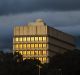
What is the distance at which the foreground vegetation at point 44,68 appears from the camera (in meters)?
162

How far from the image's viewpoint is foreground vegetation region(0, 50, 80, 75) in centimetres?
16150

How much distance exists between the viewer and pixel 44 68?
18450 centimetres

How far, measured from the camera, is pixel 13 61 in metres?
174

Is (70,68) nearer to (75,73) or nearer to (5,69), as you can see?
(75,73)

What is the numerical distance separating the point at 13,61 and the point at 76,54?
1071 inches

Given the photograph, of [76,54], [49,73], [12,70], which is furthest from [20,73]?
[76,54]

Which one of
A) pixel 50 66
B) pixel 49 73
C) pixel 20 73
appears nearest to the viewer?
pixel 20 73

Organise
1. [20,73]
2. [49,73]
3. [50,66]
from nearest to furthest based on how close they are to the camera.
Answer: [20,73] < [49,73] < [50,66]

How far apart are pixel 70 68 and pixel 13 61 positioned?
56.3 ft

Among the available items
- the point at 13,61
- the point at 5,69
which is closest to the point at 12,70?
the point at 5,69

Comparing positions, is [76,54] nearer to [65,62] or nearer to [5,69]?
[65,62]

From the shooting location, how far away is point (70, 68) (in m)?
176

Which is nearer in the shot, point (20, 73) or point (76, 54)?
point (20, 73)

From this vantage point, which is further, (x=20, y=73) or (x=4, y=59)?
(x=4, y=59)
